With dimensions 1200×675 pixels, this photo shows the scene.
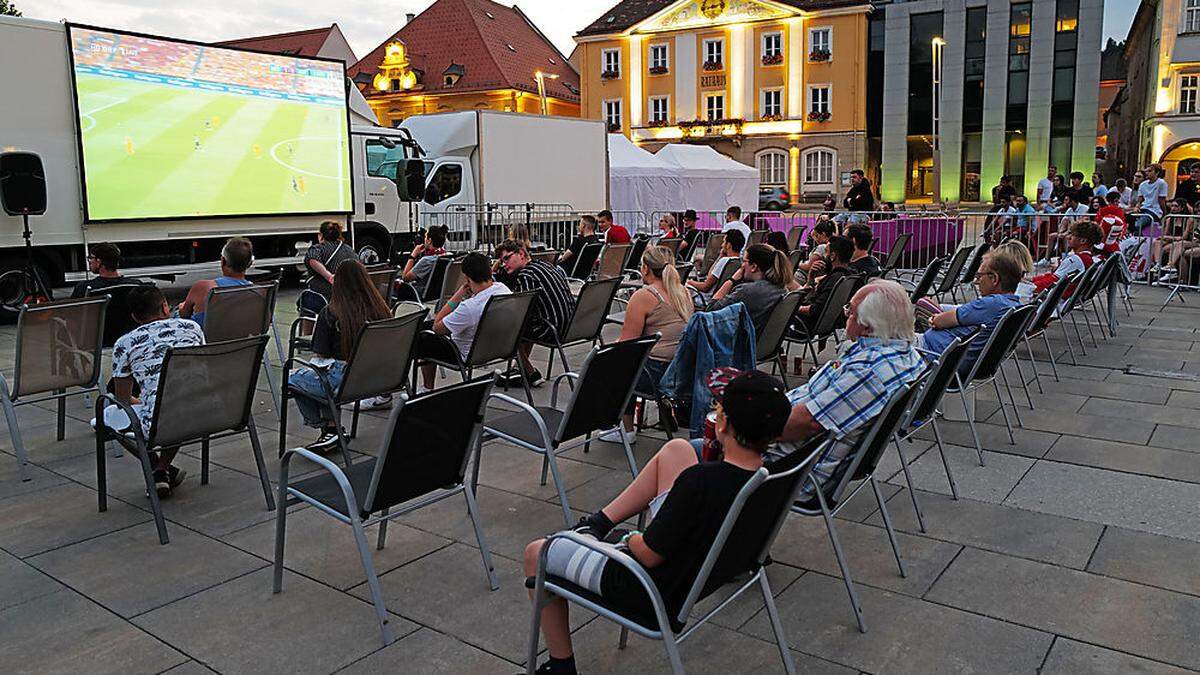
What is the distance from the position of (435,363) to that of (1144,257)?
1174 cm

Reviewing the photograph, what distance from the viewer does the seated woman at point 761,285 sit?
18.9 feet

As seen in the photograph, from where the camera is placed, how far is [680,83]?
1694 inches

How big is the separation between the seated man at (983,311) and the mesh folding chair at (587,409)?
2.12m

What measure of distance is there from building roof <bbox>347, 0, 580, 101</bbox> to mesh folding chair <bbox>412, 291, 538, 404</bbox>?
42.0 metres

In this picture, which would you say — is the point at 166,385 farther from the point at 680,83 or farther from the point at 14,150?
the point at 680,83

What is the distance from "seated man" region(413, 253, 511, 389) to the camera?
5855mm

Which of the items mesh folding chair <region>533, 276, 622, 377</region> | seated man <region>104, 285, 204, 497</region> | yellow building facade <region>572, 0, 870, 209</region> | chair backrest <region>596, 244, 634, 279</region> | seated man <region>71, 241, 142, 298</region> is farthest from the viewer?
yellow building facade <region>572, 0, 870, 209</region>

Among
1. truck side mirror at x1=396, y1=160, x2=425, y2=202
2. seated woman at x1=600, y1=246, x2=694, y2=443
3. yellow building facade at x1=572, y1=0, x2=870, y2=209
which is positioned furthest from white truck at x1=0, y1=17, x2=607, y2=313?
yellow building facade at x1=572, y1=0, x2=870, y2=209

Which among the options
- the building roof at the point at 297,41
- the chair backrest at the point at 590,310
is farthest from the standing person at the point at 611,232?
the building roof at the point at 297,41

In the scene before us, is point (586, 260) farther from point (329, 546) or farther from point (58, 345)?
point (329, 546)

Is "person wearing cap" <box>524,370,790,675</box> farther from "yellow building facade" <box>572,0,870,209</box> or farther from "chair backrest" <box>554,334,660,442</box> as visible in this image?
"yellow building facade" <box>572,0,870,209</box>

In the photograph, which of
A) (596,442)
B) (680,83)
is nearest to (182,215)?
(596,442)

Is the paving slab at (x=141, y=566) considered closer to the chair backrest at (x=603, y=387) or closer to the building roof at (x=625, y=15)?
the chair backrest at (x=603, y=387)

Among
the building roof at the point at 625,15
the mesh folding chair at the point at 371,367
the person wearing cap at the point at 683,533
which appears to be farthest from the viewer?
the building roof at the point at 625,15
